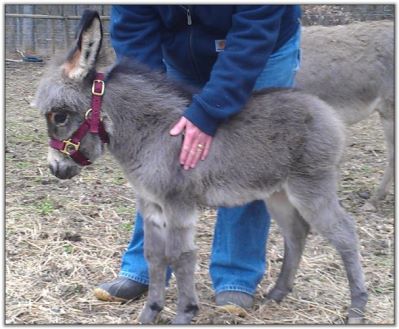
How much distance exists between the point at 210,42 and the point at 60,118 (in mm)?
764

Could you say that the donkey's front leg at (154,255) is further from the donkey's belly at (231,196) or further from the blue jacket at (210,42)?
the blue jacket at (210,42)

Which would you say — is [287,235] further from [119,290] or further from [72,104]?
[72,104]

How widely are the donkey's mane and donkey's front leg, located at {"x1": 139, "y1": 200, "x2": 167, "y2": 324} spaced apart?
1.74 feet

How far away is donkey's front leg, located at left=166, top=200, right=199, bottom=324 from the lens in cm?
300

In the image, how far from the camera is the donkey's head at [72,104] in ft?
9.62

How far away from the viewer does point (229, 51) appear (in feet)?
9.55

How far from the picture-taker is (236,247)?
11.4ft

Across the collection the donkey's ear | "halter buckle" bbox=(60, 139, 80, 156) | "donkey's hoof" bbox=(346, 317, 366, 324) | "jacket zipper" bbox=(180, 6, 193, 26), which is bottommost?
"donkey's hoof" bbox=(346, 317, 366, 324)

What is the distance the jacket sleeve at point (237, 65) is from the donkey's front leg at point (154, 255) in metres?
0.49

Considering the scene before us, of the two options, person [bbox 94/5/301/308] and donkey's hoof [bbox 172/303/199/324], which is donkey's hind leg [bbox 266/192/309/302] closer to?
person [bbox 94/5/301/308]

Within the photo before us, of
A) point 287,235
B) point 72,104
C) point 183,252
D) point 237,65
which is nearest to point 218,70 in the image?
point 237,65

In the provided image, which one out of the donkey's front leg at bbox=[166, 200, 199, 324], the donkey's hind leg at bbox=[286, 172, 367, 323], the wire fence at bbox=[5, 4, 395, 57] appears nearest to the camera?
the donkey's front leg at bbox=[166, 200, 199, 324]

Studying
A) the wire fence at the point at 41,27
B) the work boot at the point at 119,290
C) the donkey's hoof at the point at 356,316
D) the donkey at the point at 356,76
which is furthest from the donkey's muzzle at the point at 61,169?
the wire fence at the point at 41,27

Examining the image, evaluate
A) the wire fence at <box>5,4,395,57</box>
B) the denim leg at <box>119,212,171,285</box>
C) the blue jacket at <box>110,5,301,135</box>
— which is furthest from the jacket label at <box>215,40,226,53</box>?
the wire fence at <box>5,4,395,57</box>
